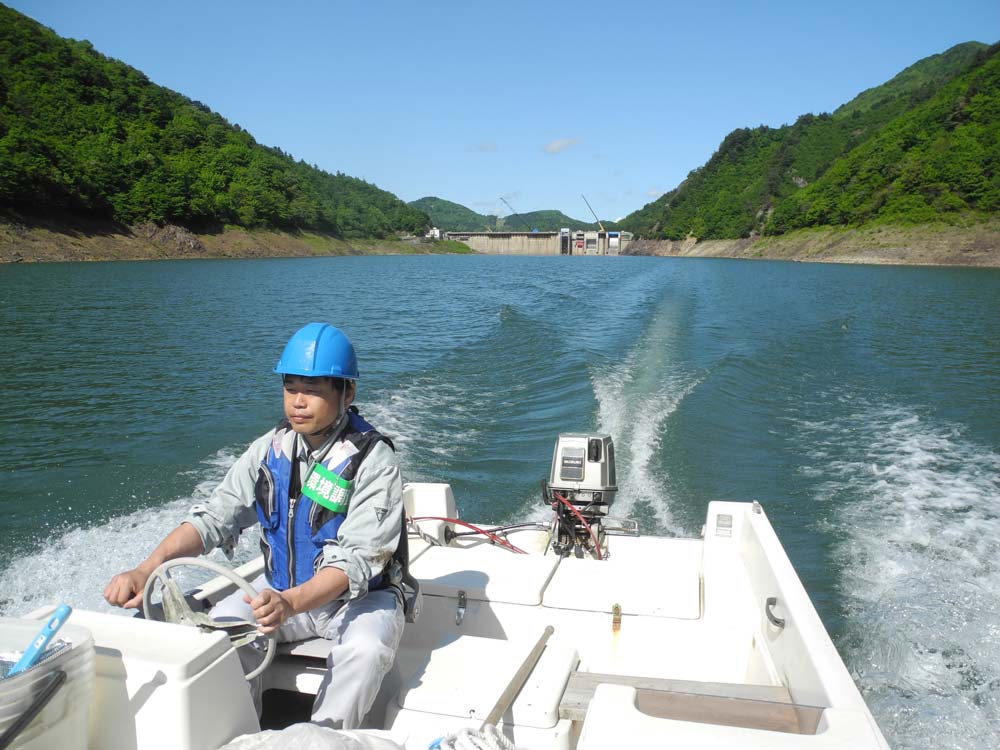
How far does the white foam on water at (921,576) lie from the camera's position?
154 inches

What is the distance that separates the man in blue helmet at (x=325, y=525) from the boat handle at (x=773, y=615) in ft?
5.42

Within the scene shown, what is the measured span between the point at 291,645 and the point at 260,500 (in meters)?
0.58

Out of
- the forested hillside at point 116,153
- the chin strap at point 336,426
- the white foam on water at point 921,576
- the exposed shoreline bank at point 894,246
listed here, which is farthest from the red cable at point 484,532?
the exposed shoreline bank at point 894,246

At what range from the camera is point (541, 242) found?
150875 mm

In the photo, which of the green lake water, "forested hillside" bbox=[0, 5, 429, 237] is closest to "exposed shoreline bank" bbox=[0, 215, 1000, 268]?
"forested hillside" bbox=[0, 5, 429, 237]

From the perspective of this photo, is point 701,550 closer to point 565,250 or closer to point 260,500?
point 260,500

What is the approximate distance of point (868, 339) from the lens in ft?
55.3

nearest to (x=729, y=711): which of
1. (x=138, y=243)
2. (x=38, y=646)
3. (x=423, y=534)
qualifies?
(x=38, y=646)

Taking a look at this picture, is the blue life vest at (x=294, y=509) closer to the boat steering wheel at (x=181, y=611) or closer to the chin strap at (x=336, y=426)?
the chin strap at (x=336, y=426)

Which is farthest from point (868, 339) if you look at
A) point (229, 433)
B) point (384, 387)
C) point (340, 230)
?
point (340, 230)

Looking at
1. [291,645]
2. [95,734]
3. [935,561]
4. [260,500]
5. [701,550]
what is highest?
[260,500]

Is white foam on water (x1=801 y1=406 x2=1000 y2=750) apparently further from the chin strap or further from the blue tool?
the blue tool

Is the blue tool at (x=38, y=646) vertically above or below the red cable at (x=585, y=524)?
above

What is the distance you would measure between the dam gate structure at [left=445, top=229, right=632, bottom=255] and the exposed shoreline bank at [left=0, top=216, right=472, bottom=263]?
65903mm
